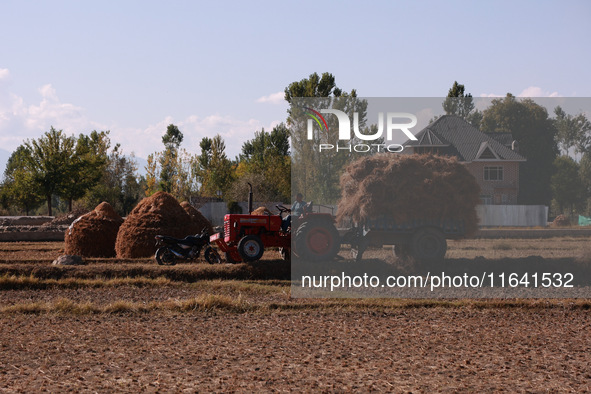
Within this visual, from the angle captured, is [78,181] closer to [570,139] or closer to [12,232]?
[12,232]

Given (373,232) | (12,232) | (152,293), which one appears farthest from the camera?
(12,232)

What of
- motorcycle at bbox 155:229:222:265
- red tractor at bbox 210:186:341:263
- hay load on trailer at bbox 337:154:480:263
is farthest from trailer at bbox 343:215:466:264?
→ motorcycle at bbox 155:229:222:265

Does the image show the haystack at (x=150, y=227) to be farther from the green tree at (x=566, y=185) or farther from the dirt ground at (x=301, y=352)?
the green tree at (x=566, y=185)

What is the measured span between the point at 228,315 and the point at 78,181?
47031mm

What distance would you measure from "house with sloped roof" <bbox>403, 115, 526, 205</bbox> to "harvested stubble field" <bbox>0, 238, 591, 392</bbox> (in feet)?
4.43

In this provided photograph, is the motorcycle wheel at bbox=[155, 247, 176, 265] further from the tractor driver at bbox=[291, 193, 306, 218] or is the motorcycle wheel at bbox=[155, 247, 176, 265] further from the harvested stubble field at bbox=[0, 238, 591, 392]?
the tractor driver at bbox=[291, 193, 306, 218]

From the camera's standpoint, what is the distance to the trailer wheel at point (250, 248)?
19.1 metres

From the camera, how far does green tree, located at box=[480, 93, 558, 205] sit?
15.4 m

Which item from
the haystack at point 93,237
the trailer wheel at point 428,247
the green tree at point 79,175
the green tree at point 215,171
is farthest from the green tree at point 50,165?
the trailer wheel at point 428,247

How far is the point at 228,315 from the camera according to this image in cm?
1264

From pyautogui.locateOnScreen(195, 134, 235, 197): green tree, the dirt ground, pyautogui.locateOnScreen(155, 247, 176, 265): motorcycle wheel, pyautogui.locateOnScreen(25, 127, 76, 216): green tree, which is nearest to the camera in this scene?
the dirt ground

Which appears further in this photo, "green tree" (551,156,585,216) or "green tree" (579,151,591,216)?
"green tree" (551,156,585,216)

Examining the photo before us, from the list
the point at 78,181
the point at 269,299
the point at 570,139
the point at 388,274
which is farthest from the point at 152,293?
the point at 78,181

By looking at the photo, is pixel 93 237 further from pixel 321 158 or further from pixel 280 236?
pixel 321 158
